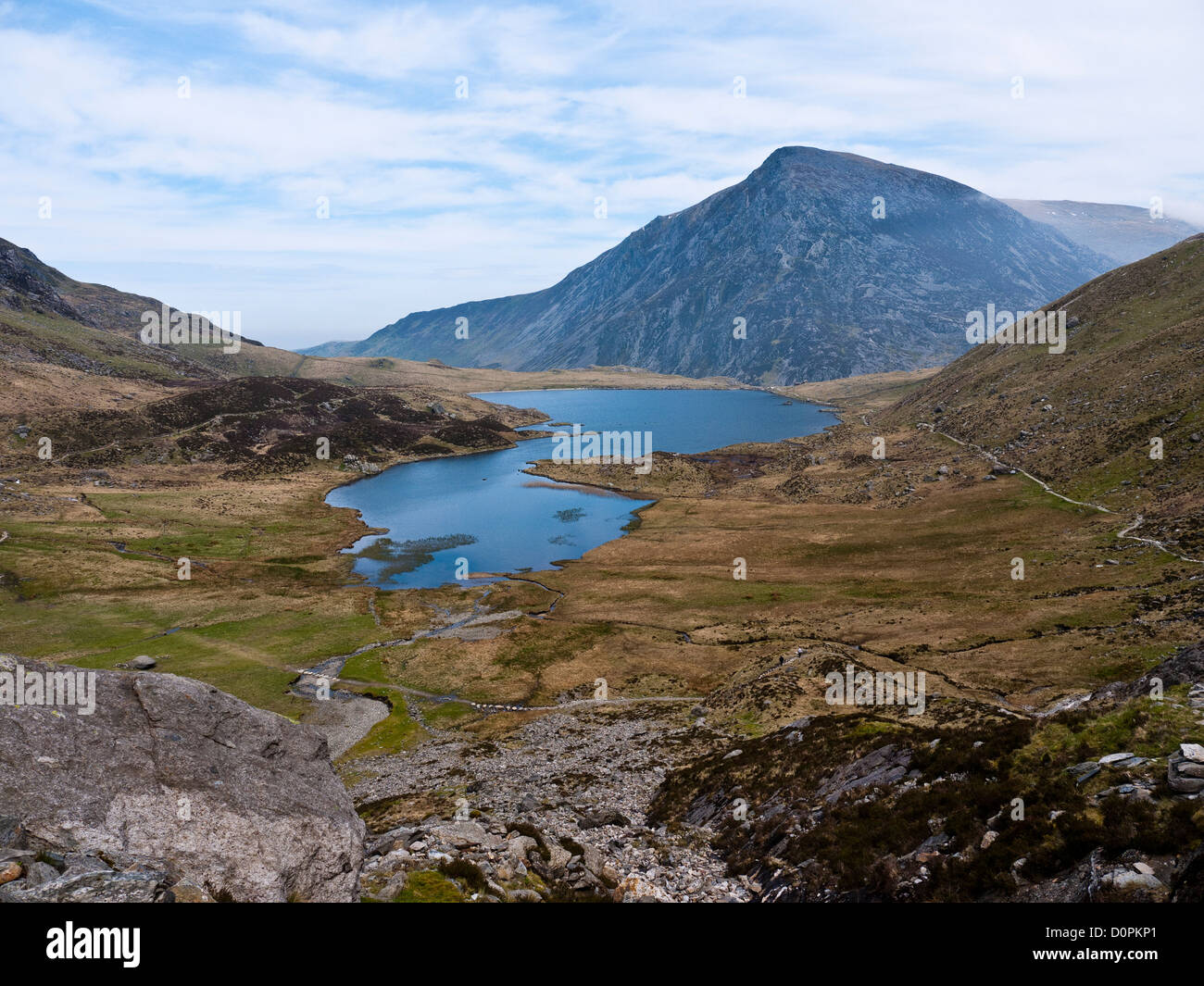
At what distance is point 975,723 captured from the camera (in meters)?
30.8

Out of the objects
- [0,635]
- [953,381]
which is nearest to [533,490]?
[0,635]

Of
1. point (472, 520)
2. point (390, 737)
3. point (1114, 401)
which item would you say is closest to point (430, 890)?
point (390, 737)

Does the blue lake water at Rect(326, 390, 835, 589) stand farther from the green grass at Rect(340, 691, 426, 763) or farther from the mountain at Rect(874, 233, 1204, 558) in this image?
the mountain at Rect(874, 233, 1204, 558)

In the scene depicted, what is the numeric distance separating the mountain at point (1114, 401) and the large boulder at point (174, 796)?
80.8 metres

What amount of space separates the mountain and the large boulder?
80799mm

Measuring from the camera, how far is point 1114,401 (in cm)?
11306

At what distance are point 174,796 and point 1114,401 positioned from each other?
5638 inches

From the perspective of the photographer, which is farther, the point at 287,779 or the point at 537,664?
the point at 537,664

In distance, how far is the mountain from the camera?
84438 mm

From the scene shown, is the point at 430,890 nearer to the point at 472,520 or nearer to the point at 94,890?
the point at 94,890

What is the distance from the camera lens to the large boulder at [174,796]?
17.4m

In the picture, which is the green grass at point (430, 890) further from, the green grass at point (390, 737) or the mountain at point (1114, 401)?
the mountain at point (1114, 401)
